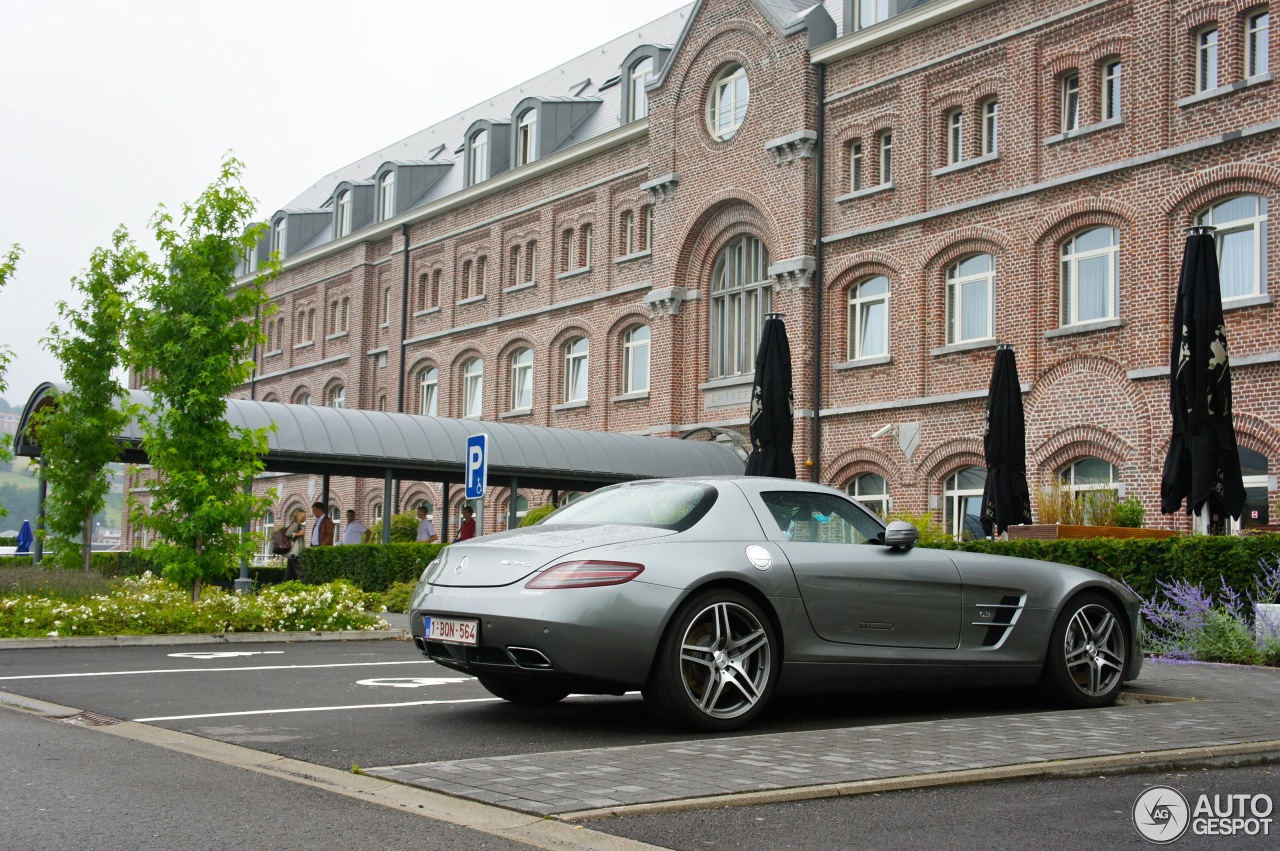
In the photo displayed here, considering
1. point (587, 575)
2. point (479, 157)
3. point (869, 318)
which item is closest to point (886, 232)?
point (869, 318)

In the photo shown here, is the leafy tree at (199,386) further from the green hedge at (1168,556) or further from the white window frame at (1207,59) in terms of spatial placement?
the white window frame at (1207,59)

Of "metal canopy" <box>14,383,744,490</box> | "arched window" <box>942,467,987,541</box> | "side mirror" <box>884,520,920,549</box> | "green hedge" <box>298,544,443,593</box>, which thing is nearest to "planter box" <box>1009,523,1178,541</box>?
"side mirror" <box>884,520,920,549</box>

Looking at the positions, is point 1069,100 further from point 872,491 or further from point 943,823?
point 943,823

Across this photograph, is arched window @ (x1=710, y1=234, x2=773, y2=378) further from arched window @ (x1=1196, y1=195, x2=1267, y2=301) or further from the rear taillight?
the rear taillight

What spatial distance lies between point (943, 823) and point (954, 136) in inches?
906

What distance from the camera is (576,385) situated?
3619cm

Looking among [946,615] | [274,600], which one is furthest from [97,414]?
[946,615]

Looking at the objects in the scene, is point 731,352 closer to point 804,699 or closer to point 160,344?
point 160,344

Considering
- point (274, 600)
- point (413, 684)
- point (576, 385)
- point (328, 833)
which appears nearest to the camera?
point (328, 833)

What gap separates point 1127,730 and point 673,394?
25354 mm

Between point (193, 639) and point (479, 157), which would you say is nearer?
point (193, 639)

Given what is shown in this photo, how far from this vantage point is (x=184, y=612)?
14617mm

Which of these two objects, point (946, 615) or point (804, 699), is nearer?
point (946, 615)

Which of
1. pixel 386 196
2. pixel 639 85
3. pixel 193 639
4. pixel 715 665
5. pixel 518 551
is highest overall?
pixel 639 85
